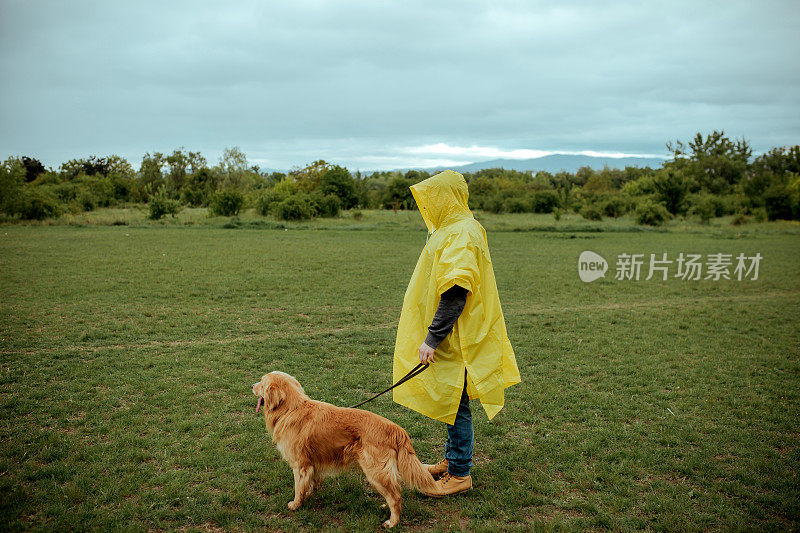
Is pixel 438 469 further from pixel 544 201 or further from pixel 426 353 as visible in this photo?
pixel 544 201

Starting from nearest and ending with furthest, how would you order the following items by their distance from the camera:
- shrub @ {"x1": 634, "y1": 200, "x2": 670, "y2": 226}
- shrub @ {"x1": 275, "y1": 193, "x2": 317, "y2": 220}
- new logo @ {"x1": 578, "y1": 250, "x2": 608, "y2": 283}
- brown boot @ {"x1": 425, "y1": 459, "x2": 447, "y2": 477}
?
1. brown boot @ {"x1": 425, "y1": 459, "x2": 447, "y2": 477}
2. new logo @ {"x1": 578, "y1": 250, "x2": 608, "y2": 283}
3. shrub @ {"x1": 275, "y1": 193, "x2": 317, "y2": 220}
4. shrub @ {"x1": 634, "y1": 200, "x2": 670, "y2": 226}

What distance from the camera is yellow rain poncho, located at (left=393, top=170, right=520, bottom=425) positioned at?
3641mm

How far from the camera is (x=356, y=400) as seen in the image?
600 centimetres

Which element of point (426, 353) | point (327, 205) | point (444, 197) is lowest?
point (426, 353)

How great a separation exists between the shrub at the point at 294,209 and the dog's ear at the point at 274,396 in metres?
34.8

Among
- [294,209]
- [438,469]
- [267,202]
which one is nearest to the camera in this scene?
[438,469]

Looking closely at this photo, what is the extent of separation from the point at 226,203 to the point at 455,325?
3832 cm

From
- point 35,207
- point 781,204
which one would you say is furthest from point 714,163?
point 35,207

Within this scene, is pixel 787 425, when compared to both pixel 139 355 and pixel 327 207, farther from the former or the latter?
pixel 327 207

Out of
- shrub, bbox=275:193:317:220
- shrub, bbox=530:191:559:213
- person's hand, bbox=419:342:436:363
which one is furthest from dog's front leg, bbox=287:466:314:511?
shrub, bbox=530:191:559:213

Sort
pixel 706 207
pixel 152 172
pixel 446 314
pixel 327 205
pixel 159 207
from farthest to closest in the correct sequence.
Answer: pixel 152 172 → pixel 706 207 → pixel 327 205 → pixel 159 207 → pixel 446 314

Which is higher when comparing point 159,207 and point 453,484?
point 159,207

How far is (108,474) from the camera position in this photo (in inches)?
168

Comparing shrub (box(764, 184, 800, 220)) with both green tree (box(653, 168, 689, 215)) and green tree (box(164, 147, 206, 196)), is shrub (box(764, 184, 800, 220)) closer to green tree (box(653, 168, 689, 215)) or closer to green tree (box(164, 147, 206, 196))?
green tree (box(653, 168, 689, 215))
